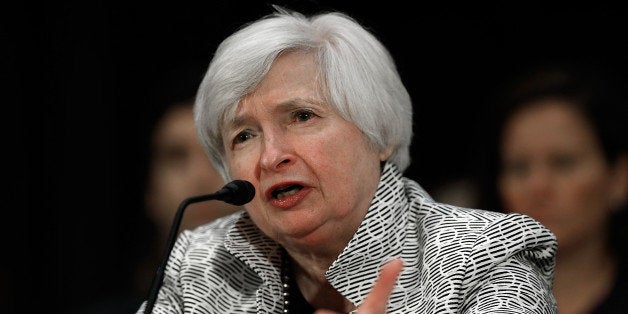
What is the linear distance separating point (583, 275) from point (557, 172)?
0.34 m

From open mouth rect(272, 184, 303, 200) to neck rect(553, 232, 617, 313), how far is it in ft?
3.83

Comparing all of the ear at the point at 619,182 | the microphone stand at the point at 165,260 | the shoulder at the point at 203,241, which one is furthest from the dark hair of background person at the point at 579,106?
the microphone stand at the point at 165,260

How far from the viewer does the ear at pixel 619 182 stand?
296 cm

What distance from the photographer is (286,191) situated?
2.24 meters

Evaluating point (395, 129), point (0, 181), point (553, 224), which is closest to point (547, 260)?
point (395, 129)

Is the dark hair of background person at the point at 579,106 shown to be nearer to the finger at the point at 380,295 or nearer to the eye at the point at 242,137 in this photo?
the eye at the point at 242,137

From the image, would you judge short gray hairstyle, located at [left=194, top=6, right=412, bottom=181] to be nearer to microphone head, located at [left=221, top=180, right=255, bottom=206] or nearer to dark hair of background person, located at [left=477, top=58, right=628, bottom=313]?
microphone head, located at [left=221, top=180, right=255, bottom=206]

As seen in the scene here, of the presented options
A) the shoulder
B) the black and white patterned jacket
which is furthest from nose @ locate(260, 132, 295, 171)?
the shoulder

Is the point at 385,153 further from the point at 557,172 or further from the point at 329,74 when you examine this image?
the point at 557,172

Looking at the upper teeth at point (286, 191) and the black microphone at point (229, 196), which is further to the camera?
the upper teeth at point (286, 191)

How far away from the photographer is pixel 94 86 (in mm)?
3691

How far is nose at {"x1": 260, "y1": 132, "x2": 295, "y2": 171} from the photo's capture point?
7.21 feet

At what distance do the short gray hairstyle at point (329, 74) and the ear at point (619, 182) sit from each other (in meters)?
0.89

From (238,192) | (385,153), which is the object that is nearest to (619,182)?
(385,153)
